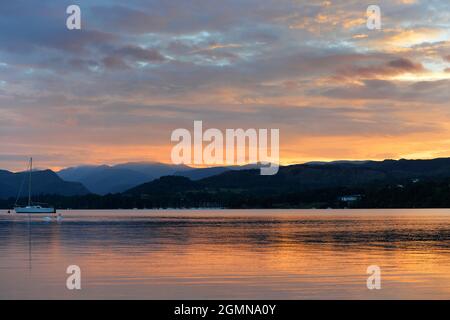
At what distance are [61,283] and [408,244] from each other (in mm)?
43493

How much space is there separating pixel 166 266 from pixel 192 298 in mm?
14793

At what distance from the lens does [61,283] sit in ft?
126

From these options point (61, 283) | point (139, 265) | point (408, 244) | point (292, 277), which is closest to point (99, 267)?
point (139, 265)
